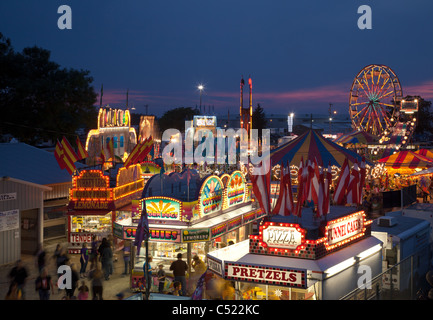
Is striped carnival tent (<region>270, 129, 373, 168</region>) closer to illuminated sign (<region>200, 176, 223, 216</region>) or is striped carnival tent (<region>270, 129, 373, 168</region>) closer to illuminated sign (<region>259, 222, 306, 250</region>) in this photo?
illuminated sign (<region>200, 176, 223, 216</region>)

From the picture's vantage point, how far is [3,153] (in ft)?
67.9

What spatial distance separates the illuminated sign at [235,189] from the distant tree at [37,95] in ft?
68.5

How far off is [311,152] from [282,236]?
14228 millimetres

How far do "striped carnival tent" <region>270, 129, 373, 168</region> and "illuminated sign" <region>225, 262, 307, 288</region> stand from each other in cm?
1425

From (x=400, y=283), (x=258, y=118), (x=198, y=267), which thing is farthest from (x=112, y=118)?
(x=258, y=118)

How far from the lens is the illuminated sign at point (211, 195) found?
15.5 meters

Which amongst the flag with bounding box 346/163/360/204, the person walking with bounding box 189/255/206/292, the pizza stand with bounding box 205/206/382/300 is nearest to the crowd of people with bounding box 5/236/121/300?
the person walking with bounding box 189/255/206/292

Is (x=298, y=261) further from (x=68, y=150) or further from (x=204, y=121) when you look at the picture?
(x=204, y=121)

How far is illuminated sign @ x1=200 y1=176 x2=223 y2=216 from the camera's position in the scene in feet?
50.9

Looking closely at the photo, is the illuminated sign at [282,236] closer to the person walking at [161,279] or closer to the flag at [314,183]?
the flag at [314,183]
